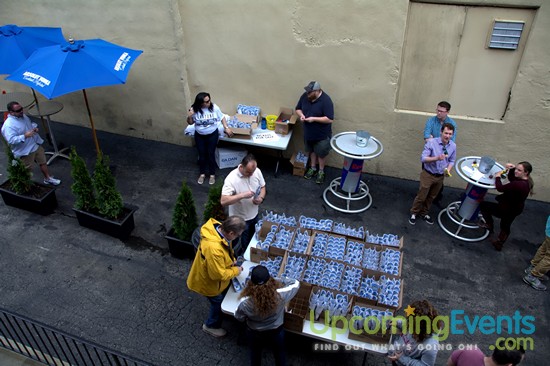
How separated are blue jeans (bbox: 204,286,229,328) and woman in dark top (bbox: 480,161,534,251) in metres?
4.22

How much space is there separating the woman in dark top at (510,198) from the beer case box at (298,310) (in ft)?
11.3

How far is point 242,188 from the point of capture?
5.34 metres

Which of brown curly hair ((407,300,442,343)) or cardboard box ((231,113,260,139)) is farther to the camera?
cardboard box ((231,113,260,139))

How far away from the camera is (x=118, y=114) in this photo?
9172 millimetres

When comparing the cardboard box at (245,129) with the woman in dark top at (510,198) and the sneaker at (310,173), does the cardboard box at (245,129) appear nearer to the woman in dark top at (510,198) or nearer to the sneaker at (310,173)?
the sneaker at (310,173)

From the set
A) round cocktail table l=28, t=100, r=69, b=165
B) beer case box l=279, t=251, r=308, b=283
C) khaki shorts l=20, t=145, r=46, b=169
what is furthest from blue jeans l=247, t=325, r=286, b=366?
round cocktail table l=28, t=100, r=69, b=165

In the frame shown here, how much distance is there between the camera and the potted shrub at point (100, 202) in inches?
239

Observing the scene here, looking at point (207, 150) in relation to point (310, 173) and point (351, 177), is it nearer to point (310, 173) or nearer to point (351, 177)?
point (310, 173)

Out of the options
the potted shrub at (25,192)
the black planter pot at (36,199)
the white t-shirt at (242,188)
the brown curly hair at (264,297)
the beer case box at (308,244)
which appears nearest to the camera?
the brown curly hair at (264,297)

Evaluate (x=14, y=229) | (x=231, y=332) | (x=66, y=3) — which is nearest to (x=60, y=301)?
(x=14, y=229)

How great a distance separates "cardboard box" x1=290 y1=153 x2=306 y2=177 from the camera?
8039mm

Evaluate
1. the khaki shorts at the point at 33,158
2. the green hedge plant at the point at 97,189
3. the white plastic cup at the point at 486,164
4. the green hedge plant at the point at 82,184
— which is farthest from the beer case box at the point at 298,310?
the khaki shorts at the point at 33,158

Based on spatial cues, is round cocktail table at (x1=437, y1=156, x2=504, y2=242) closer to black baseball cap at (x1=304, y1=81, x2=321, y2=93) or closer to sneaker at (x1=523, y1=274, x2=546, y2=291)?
sneaker at (x1=523, y1=274, x2=546, y2=291)

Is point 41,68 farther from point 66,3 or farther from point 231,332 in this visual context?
point 231,332
